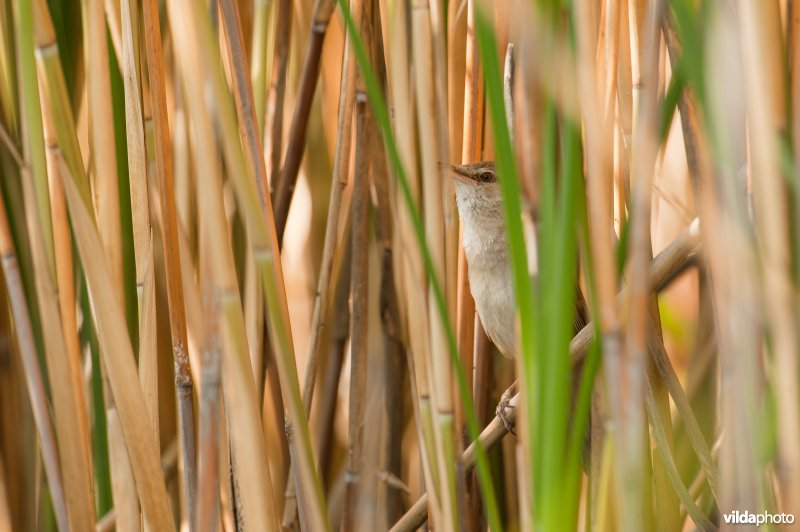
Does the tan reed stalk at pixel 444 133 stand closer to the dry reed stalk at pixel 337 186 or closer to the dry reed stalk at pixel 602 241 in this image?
the dry reed stalk at pixel 337 186

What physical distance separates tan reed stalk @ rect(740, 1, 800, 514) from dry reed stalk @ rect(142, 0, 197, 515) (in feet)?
1.83

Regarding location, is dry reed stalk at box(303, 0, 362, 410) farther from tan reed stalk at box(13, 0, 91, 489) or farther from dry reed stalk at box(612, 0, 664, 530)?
dry reed stalk at box(612, 0, 664, 530)

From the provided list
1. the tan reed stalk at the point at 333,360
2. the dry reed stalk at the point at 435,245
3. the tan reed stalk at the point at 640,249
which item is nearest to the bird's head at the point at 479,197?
the tan reed stalk at the point at 333,360

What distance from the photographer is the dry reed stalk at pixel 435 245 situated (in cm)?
86

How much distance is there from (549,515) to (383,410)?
0.78 meters

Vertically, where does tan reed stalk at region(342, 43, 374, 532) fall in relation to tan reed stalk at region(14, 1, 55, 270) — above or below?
below

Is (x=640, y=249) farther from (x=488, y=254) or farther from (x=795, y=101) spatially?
(x=488, y=254)

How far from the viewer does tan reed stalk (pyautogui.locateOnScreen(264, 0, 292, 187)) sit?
4.15 feet

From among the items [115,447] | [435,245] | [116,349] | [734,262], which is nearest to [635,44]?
[435,245]

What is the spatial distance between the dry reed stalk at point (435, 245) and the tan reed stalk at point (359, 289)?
275 mm

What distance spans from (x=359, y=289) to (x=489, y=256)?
0.37 m

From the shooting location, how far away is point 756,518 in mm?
659

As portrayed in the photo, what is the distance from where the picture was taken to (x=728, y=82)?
2.03ft

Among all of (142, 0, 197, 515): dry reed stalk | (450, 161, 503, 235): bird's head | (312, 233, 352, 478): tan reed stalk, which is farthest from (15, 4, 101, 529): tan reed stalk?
(450, 161, 503, 235): bird's head
